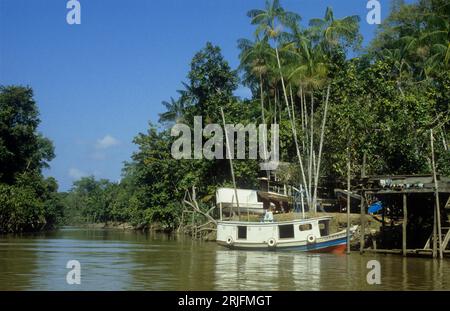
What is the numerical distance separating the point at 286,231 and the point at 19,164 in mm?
38086

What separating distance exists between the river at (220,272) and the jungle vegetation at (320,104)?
28.4ft

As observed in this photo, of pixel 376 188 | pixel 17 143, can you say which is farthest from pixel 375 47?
pixel 17 143

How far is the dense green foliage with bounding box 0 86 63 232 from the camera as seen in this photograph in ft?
169

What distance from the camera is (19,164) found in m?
58.0

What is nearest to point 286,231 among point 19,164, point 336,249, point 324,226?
point 324,226

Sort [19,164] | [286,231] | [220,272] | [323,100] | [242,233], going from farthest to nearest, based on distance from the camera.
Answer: [19,164] < [323,100] < [242,233] < [286,231] < [220,272]

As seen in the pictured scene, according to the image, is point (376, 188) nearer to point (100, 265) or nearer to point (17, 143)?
point (100, 265)

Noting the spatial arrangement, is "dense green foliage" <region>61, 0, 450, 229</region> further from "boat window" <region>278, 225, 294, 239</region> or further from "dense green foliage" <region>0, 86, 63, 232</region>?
"dense green foliage" <region>0, 86, 63, 232</region>

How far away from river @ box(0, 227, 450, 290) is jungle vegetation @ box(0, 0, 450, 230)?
8.64 meters

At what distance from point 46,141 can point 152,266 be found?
167 feet

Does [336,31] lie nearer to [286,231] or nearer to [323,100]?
[323,100]

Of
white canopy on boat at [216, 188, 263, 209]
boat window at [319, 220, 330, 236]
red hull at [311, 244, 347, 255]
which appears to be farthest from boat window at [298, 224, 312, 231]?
white canopy on boat at [216, 188, 263, 209]

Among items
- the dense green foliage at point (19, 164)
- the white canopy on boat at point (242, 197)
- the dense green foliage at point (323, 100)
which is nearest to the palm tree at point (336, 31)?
the dense green foliage at point (323, 100)

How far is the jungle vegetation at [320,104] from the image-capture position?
31.9 metres
